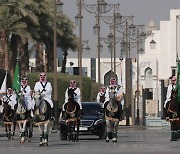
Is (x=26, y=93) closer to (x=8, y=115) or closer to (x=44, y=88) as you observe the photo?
(x=44, y=88)

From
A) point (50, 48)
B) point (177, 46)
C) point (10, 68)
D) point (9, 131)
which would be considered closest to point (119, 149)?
point (9, 131)

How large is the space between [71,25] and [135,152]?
5814 centimetres

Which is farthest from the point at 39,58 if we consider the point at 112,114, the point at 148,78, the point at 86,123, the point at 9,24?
the point at 148,78

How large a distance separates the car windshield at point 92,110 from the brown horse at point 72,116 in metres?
3.71

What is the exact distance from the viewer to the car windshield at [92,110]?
39.6 meters

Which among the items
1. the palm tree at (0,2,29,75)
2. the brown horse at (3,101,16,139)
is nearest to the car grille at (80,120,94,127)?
the brown horse at (3,101,16,139)

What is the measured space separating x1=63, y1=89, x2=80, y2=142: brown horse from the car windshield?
3.71 metres

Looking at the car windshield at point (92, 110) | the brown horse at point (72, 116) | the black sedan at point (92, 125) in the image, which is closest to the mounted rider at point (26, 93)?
the brown horse at point (72, 116)

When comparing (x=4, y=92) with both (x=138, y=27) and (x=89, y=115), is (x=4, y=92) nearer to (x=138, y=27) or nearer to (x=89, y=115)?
(x=89, y=115)

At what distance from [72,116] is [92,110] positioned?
501cm

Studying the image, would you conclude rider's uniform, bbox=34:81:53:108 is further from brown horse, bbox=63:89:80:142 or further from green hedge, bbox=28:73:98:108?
green hedge, bbox=28:73:98:108

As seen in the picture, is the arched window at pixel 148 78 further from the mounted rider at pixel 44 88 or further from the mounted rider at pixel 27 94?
the mounted rider at pixel 44 88

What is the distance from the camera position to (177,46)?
148 m

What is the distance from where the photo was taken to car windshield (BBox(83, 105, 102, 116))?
39594 millimetres
